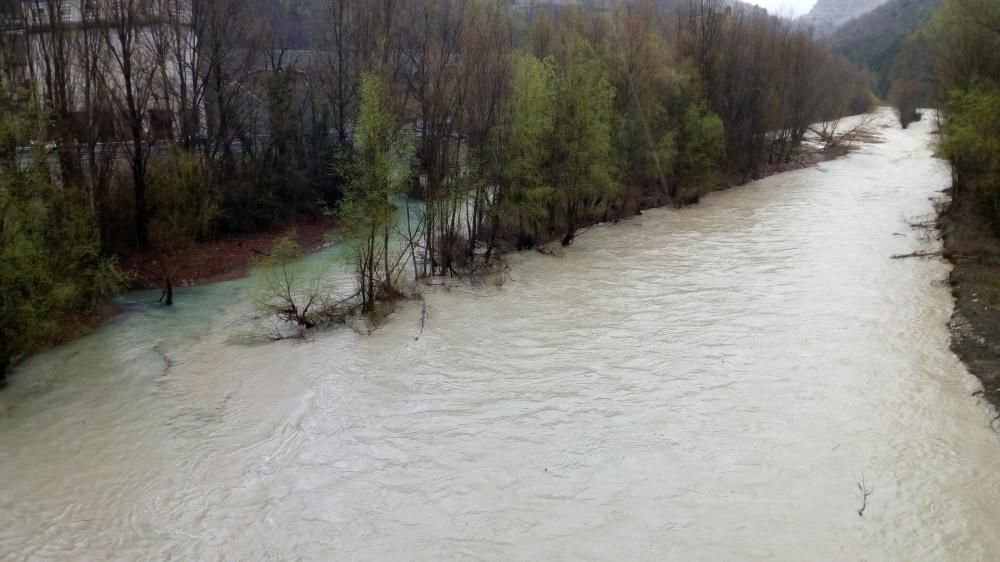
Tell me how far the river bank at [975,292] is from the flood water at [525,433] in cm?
40

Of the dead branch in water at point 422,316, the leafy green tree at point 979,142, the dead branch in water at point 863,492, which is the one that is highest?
the leafy green tree at point 979,142

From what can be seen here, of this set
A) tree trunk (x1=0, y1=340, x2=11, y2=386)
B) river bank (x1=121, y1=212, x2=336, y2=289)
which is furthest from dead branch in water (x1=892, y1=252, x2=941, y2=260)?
tree trunk (x1=0, y1=340, x2=11, y2=386)

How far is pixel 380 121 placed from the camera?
1669 cm

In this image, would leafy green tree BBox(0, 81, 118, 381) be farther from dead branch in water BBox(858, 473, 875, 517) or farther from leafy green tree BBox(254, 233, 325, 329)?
dead branch in water BBox(858, 473, 875, 517)

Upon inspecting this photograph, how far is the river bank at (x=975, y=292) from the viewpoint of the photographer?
14.0 m

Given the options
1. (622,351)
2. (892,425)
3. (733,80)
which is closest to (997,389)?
(892,425)

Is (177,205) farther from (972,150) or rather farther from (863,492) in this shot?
(972,150)

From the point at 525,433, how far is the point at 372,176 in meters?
8.12

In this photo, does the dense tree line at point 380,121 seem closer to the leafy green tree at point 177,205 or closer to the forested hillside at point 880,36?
the leafy green tree at point 177,205

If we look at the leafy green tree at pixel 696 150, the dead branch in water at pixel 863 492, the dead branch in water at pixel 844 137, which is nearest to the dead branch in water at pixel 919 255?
the leafy green tree at pixel 696 150

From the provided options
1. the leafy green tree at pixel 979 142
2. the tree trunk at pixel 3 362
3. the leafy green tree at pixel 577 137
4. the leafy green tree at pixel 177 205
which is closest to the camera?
the tree trunk at pixel 3 362

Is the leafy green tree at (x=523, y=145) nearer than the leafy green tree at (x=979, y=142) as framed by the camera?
No

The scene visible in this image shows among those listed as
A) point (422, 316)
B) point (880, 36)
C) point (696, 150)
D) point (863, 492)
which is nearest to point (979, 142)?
point (696, 150)

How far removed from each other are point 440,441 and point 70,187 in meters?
12.3
